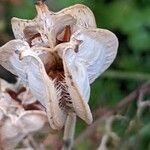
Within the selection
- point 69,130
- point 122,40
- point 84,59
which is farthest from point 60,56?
point 122,40

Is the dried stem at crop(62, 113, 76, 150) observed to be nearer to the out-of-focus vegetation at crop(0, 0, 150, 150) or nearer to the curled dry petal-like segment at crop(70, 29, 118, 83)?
the curled dry petal-like segment at crop(70, 29, 118, 83)

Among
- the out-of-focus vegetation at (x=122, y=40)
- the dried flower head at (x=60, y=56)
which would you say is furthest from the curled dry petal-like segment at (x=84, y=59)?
the out-of-focus vegetation at (x=122, y=40)

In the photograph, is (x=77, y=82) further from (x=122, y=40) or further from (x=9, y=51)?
(x=122, y=40)

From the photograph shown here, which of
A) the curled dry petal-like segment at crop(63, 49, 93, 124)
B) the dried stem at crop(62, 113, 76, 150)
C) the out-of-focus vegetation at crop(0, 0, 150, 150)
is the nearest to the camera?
the curled dry petal-like segment at crop(63, 49, 93, 124)

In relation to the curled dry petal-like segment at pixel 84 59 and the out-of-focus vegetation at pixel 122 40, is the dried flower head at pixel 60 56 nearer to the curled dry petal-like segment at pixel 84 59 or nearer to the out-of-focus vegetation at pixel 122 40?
the curled dry petal-like segment at pixel 84 59

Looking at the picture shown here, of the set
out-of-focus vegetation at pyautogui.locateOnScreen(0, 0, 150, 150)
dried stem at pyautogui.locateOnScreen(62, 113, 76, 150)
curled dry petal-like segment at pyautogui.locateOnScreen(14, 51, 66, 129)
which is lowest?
out-of-focus vegetation at pyautogui.locateOnScreen(0, 0, 150, 150)

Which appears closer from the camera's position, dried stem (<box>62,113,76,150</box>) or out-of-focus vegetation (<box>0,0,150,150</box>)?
dried stem (<box>62,113,76,150</box>)

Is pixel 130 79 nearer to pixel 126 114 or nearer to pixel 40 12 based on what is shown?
pixel 126 114

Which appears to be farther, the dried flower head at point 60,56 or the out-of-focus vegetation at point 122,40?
the out-of-focus vegetation at point 122,40

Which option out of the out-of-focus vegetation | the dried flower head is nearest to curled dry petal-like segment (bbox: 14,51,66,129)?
the dried flower head
